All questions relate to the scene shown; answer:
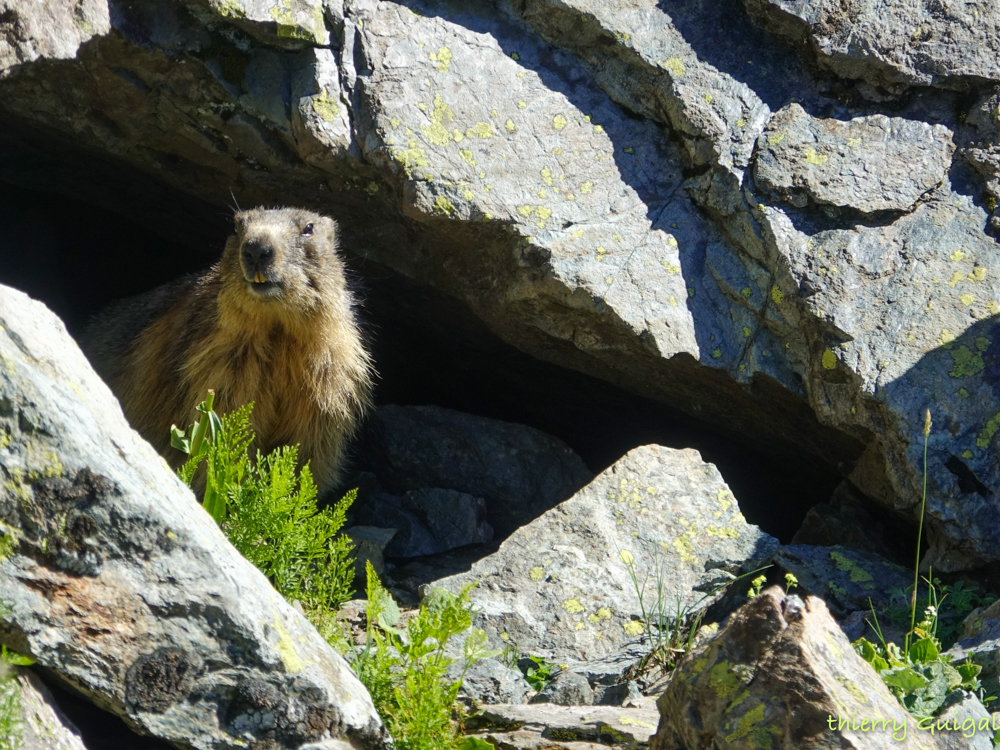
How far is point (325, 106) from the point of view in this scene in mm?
6176

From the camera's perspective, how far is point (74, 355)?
383cm

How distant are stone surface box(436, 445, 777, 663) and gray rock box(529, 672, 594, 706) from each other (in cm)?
38

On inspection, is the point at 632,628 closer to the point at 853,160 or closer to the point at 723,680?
the point at 723,680

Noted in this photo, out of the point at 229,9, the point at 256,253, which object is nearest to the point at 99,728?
the point at 256,253

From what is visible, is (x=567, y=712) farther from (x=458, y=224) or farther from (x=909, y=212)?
(x=909, y=212)


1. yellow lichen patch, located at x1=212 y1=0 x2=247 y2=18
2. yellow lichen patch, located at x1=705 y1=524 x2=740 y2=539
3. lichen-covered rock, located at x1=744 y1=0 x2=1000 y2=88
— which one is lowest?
yellow lichen patch, located at x1=705 y1=524 x2=740 y2=539

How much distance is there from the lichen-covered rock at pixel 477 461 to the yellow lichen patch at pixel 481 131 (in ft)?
8.51

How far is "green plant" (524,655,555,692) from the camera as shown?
194 inches

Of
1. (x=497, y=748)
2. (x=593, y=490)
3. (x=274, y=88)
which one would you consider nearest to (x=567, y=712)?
(x=497, y=748)

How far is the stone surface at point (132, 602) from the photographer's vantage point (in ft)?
10.3

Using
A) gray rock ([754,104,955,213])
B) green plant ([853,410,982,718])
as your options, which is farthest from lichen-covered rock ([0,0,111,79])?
green plant ([853,410,982,718])

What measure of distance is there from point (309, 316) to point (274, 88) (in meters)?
1.46

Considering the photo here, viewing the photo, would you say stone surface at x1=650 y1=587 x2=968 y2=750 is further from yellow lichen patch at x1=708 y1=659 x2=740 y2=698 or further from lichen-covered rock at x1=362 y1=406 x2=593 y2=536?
lichen-covered rock at x1=362 y1=406 x2=593 y2=536

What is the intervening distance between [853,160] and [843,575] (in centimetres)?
247
